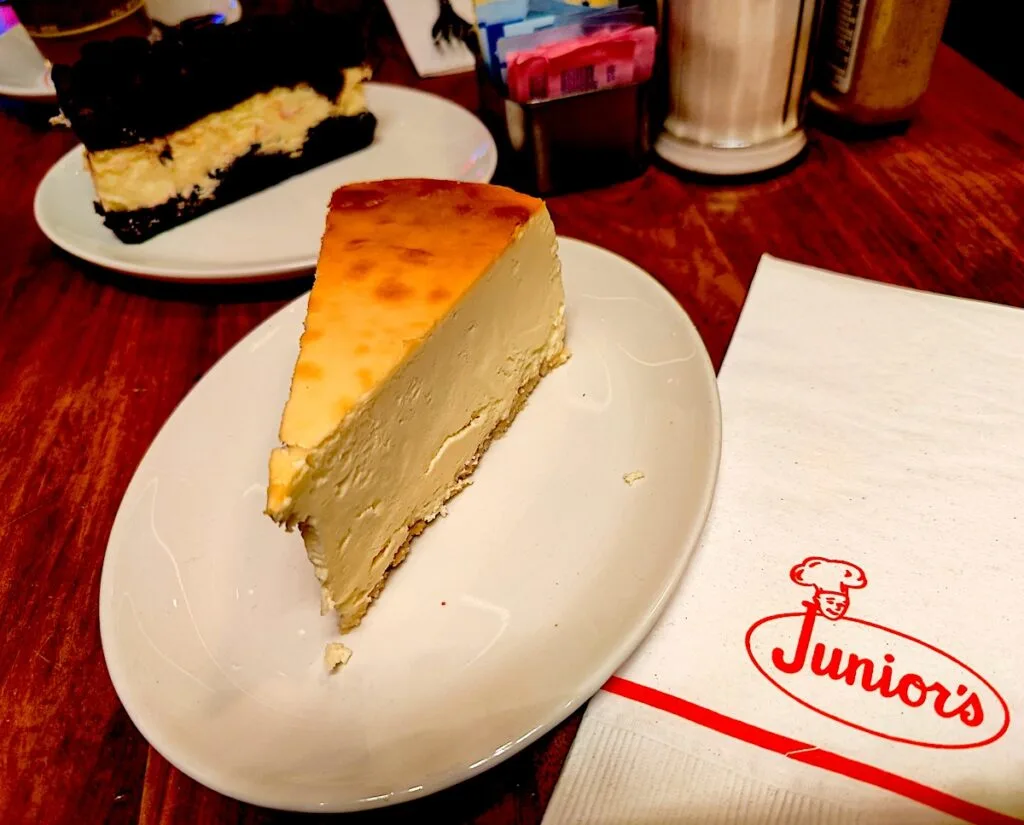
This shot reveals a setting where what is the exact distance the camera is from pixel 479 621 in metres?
0.68

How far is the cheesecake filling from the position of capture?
117 cm

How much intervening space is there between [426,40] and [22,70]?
0.94 meters

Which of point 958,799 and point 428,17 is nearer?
point 958,799

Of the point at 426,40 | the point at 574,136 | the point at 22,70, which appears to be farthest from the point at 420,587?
the point at 22,70

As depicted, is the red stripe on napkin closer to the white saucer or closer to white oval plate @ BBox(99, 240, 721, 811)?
white oval plate @ BBox(99, 240, 721, 811)

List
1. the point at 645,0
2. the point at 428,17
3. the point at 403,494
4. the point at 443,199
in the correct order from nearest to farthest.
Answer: the point at 403,494 < the point at 443,199 < the point at 645,0 < the point at 428,17

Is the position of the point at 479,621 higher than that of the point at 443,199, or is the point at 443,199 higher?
the point at 443,199

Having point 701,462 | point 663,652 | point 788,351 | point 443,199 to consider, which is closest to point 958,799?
point 663,652

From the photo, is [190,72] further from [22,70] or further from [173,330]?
[22,70]

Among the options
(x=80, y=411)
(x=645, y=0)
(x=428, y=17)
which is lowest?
(x=80, y=411)

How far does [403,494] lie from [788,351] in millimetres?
492

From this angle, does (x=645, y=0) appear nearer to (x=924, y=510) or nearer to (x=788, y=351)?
(x=788, y=351)

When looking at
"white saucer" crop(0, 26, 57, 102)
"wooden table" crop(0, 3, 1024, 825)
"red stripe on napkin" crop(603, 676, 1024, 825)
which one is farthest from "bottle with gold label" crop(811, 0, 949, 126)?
"white saucer" crop(0, 26, 57, 102)

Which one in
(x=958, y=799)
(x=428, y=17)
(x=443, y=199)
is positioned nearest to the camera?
(x=958, y=799)
